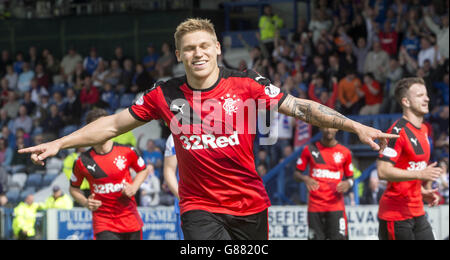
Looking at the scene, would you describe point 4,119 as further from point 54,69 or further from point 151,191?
point 151,191

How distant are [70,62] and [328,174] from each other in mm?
13572

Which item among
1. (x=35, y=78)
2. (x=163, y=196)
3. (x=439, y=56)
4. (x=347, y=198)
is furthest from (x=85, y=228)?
(x=35, y=78)

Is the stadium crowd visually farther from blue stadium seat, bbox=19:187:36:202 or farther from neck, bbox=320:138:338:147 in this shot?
neck, bbox=320:138:338:147

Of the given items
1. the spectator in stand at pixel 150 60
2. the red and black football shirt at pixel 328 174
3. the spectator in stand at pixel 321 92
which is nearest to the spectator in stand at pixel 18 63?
the spectator in stand at pixel 150 60

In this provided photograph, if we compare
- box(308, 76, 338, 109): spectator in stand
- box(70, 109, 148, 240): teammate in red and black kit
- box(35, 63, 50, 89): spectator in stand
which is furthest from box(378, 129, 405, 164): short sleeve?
box(35, 63, 50, 89): spectator in stand

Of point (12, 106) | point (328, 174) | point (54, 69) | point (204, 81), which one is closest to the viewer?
point (204, 81)

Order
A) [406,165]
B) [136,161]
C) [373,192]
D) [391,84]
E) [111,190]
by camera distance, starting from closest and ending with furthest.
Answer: [406,165]
[111,190]
[136,161]
[373,192]
[391,84]

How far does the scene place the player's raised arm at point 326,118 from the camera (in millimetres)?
5371

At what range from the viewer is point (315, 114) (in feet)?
19.1

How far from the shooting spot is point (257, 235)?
6.15 metres

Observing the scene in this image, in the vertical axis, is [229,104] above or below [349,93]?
below

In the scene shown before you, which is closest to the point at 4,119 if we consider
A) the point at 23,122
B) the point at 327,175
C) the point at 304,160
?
the point at 23,122

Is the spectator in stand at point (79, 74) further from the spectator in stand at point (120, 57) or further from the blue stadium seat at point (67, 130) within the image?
the blue stadium seat at point (67, 130)

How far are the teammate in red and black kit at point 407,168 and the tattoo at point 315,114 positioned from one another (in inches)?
98.3
